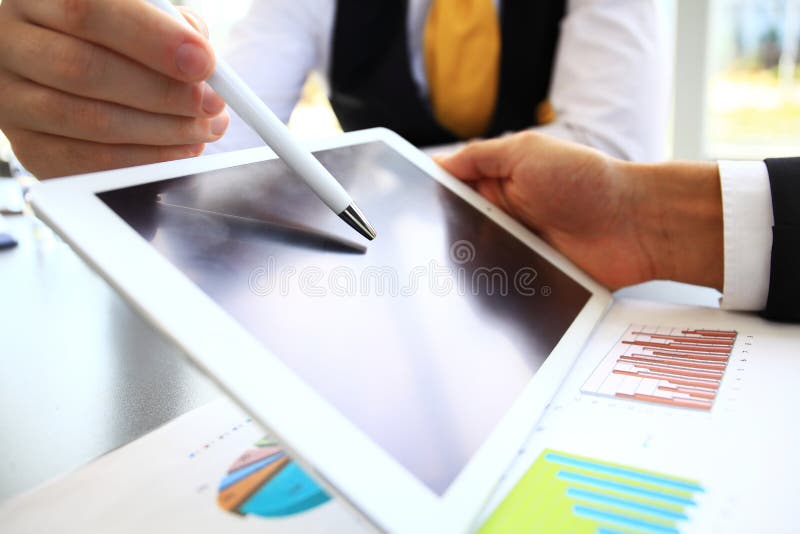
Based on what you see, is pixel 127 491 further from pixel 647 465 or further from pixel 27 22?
pixel 27 22

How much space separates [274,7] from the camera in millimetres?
900

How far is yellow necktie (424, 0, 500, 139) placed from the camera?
32.5 inches

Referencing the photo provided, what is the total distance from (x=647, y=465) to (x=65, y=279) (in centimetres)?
47

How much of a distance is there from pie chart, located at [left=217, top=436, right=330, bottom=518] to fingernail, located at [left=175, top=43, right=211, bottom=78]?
0.70 ft

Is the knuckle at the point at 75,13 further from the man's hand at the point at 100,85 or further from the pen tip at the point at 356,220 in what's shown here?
the pen tip at the point at 356,220

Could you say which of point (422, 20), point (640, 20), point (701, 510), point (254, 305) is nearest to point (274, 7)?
point (422, 20)

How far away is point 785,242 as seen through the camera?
0.43 meters

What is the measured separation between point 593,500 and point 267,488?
0.13 meters

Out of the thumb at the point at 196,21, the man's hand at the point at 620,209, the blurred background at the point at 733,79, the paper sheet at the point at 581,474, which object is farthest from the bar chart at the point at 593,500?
the blurred background at the point at 733,79

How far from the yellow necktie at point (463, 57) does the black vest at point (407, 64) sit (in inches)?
0.6

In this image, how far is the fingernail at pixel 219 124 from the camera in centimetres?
48

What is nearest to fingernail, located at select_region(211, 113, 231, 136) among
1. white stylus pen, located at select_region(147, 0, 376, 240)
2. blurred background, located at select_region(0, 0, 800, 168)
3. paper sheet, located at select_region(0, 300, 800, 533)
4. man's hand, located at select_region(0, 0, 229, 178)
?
man's hand, located at select_region(0, 0, 229, 178)

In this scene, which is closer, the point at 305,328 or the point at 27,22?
the point at 305,328

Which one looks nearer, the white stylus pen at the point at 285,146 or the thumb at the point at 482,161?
the white stylus pen at the point at 285,146
